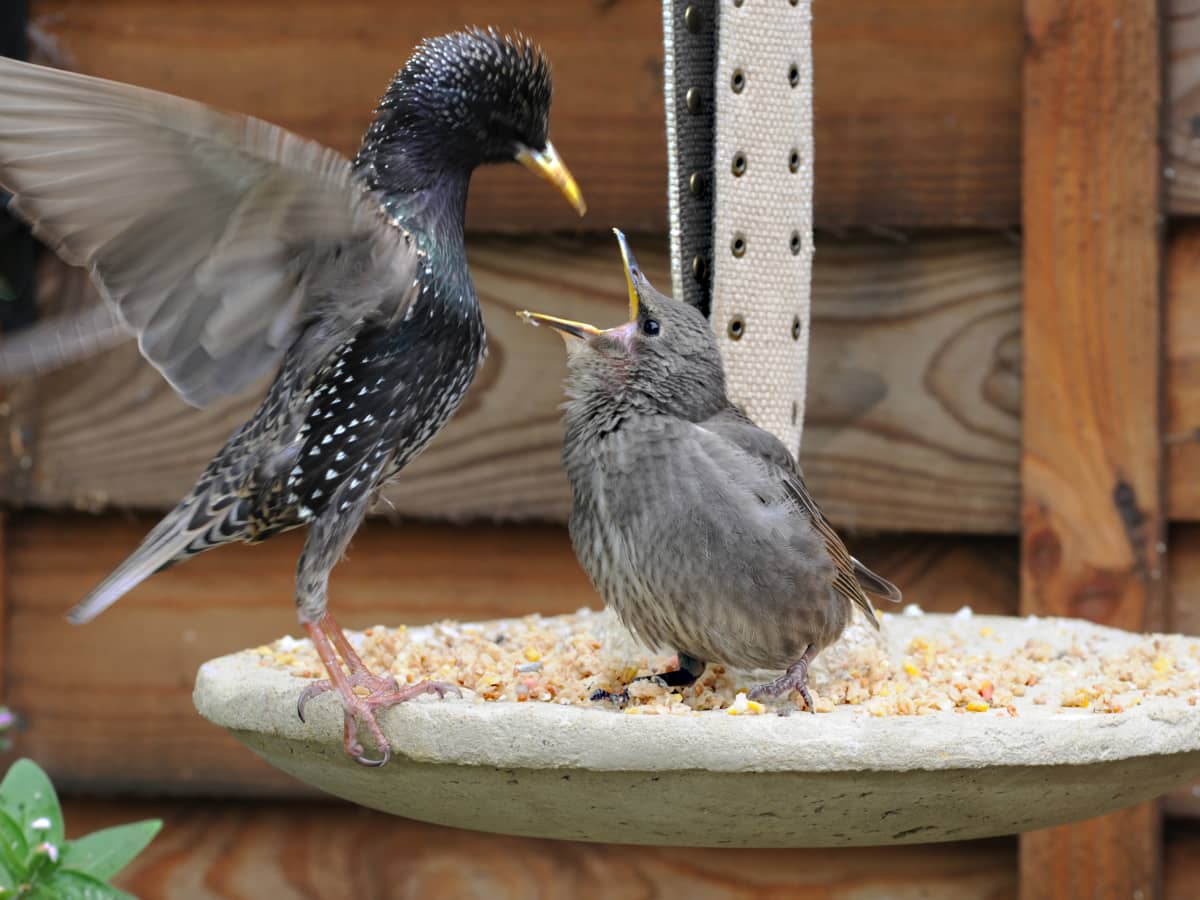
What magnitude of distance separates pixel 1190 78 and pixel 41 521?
2588 millimetres

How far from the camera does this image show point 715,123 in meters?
2.22

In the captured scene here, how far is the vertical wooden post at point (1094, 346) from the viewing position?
290 cm

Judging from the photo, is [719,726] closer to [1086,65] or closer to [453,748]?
[453,748]

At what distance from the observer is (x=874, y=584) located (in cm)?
238

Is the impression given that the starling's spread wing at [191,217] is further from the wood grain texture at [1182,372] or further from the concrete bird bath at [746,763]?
the wood grain texture at [1182,372]

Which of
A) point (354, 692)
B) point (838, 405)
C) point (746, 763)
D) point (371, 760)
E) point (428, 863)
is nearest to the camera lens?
point (746, 763)

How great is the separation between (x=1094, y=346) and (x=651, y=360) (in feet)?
4.02

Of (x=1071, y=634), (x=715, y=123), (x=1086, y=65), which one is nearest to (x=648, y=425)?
(x=715, y=123)

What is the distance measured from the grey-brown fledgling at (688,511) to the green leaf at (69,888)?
2.76 ft

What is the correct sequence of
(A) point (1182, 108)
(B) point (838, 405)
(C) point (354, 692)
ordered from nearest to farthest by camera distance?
(C) point (354, 692), (A) point (1182, 108), (B) point (838, 405)

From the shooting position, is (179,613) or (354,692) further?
(179,613)

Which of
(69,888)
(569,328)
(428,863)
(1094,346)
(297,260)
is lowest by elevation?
(428,863)

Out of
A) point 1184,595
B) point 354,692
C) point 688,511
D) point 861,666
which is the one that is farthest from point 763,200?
point 1184,595

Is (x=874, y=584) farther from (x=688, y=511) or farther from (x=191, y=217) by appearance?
(x=191, y=217)
